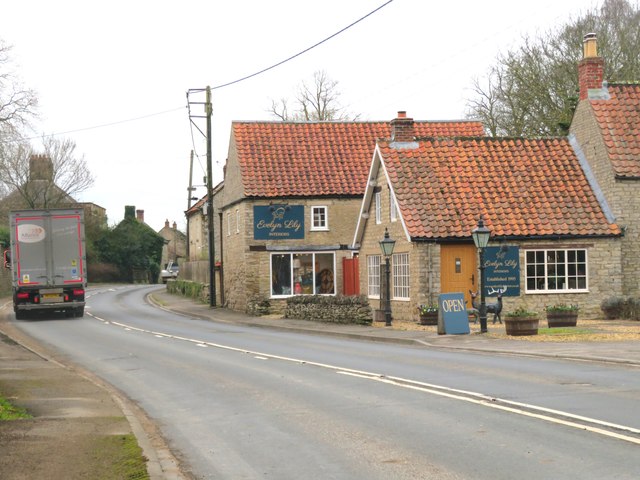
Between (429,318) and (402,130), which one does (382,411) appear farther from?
(402,130)

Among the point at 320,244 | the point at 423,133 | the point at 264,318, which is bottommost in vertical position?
the point at 264,318

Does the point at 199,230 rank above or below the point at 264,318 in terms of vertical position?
above

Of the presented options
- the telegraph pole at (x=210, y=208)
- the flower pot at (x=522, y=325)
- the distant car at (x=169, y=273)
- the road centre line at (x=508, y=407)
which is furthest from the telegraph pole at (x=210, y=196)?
the distant car at (x=169, y=273)

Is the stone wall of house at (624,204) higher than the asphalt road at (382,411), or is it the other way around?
the stone wall of house at (624,204)

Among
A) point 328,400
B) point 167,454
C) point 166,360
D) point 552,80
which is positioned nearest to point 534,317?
point 166,360

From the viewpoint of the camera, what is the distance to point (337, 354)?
20.4m

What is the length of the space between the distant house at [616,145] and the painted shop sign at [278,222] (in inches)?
483

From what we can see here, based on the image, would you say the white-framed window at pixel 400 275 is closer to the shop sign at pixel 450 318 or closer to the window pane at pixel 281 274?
the shop sign at pixel 450 318

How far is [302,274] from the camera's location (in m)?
40.3

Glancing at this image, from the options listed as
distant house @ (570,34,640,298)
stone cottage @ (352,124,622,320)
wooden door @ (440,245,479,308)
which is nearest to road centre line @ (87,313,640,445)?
wooden door @ (440,245,479,308)

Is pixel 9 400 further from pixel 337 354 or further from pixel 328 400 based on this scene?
pixel 337 354

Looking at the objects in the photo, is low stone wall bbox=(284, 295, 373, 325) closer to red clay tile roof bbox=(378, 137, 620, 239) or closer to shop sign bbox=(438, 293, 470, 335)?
red clay tile roof bbox=(378, 137, 620, 239)

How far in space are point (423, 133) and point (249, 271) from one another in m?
11.0

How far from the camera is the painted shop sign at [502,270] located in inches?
1195
